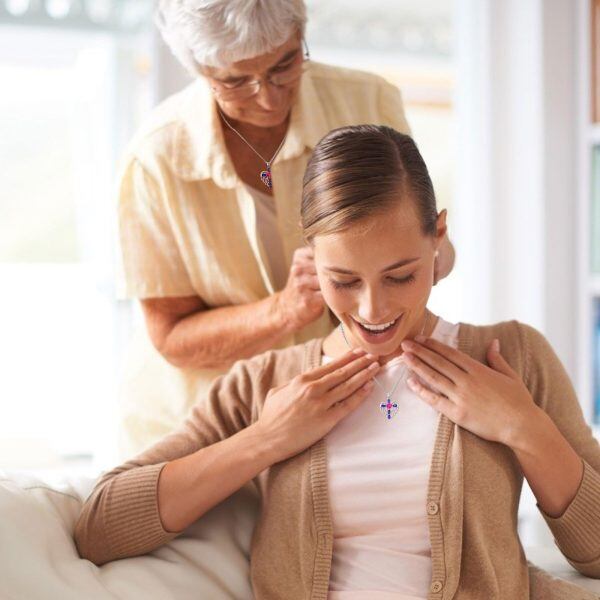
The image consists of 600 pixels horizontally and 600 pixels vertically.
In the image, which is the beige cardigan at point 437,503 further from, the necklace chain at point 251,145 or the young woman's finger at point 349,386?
the necklace chain at point 251,145

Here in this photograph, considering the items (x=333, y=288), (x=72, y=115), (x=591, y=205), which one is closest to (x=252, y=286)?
(x=333, y=288)

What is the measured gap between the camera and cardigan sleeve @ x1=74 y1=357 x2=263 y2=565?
1466 mm

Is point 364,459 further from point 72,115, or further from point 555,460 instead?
point 72,115

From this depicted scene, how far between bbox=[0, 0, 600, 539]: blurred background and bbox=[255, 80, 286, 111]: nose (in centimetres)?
123

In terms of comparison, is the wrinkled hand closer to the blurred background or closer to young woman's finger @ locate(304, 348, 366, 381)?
young woman's finger @ locate(304, 348, 366, 381)

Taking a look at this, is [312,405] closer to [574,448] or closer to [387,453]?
[387,453]

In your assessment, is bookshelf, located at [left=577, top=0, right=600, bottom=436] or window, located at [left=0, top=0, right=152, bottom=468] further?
bookshelf, located at [left=577, top=0, right=600, bottom=436]

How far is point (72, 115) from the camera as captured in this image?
10.2ft

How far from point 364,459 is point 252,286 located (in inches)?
23.1

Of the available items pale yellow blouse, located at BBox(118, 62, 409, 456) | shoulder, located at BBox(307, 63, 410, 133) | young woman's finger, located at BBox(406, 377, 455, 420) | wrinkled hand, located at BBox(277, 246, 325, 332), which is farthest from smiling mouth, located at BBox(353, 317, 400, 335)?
shoulder, located at BBox(307, 63, 410, 133)

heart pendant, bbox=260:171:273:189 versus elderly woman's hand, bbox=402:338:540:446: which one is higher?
heart pendant, bbox=260:171:273:189

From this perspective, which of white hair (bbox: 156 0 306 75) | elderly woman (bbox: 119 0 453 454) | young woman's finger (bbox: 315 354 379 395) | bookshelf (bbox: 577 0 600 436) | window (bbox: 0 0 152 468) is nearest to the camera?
young woman's finger (bbox: 315 354 379 395)

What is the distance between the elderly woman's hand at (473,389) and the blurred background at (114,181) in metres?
1.55

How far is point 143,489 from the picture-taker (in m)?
1.47
